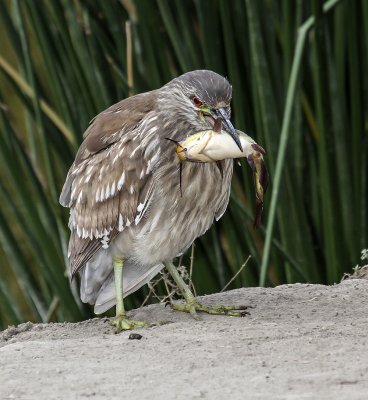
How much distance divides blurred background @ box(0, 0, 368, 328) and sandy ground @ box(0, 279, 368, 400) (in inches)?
31.5

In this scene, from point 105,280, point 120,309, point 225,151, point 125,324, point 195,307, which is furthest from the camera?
point 105,280

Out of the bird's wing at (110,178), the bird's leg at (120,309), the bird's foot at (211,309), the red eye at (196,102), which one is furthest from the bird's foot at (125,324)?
the red eye at (196,102)

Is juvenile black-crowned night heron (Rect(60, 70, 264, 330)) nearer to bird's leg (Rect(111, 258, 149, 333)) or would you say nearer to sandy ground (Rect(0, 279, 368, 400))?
bird's leg (Rect(111, 258, 149, 333))

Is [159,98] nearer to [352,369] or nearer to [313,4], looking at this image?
[313,4]

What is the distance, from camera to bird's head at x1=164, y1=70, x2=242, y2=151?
16.9ft

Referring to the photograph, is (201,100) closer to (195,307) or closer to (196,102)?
(196,102)

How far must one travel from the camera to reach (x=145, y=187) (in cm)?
543

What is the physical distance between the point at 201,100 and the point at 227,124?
0.35m

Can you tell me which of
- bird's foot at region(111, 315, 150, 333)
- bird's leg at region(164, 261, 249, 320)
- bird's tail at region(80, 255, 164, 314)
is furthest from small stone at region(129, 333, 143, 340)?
bird's tail at region(80, 255, 164, 314)

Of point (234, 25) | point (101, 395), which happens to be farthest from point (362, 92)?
point (101, 395)

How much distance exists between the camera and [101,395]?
3.90 meters

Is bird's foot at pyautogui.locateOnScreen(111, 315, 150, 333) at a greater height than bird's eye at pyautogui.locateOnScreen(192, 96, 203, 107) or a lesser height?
lesser

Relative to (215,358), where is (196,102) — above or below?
above

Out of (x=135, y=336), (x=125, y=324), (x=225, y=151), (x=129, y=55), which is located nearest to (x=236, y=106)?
(x=129, y=55)
